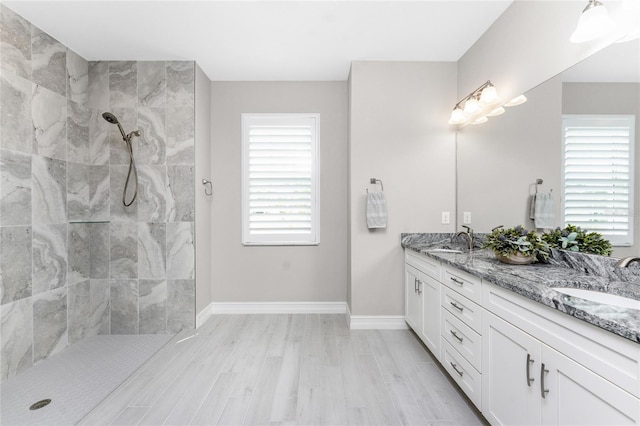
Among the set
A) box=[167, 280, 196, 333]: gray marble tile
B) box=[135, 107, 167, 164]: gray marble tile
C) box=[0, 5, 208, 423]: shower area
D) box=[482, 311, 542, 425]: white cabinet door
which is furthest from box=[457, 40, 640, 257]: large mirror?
box=[135, 107, 167, 164]: gray marble tile

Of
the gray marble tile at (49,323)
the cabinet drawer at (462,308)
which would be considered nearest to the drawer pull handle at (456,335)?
the cabinet drawer at (462,308)

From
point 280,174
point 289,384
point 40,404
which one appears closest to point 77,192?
point 40,404

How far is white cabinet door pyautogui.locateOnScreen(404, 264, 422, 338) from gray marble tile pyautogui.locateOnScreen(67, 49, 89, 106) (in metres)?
3.55

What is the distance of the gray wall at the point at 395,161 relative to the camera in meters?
2.96

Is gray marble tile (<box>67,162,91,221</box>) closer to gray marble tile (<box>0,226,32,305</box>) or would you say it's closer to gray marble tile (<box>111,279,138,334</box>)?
gray marble tile (<box>0,226,32,305</box>)

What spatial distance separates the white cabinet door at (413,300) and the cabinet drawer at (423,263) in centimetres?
6

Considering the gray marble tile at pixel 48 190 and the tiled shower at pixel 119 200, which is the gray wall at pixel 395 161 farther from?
the gray marble tile at pixel 48 190

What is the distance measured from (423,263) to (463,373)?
888mm

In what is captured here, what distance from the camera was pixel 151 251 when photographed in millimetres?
2924

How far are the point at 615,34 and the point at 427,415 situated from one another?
2259mm

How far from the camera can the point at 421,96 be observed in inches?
117

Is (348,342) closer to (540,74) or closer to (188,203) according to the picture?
(188,203)

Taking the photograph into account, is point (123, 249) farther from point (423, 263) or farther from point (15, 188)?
point (423, 263)

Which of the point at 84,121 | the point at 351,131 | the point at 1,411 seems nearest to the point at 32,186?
the point at 84,121
